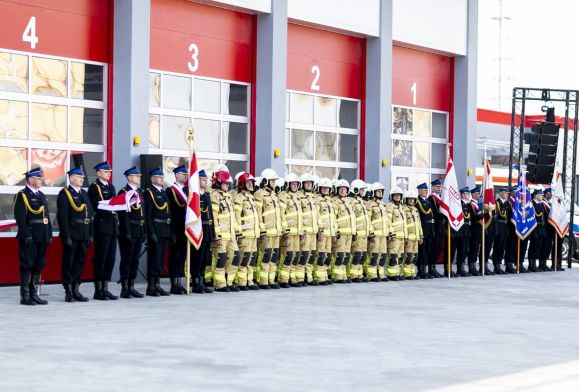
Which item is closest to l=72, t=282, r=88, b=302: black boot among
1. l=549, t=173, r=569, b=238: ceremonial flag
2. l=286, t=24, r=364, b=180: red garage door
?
l=286, t=24, r=364, b=180: red garage door

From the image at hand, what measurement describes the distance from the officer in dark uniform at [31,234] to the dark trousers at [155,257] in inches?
89.8

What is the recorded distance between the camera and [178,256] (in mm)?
19750

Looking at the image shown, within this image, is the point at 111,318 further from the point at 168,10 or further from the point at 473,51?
the point at 473,51

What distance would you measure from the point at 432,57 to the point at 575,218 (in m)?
6.80

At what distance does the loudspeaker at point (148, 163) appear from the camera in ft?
70.9

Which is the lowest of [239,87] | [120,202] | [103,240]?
[103,240]

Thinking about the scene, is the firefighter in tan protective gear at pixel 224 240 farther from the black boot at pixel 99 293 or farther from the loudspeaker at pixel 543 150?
the loudspeaker at pixel 543 150

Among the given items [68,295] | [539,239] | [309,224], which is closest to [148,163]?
[309,224]

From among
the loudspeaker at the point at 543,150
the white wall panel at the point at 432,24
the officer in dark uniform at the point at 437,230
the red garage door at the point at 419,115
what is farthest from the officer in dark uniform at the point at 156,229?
the loudspeaker at the point at 543,150

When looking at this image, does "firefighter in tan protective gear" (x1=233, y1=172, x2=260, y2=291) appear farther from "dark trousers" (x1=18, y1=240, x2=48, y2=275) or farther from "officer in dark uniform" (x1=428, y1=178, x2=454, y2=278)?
"officer in dark uniform" (x1=428, y1=178, x2=454, y2=278)

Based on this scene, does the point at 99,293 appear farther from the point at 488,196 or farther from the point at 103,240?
the point at 488,196

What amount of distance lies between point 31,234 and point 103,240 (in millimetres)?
1526

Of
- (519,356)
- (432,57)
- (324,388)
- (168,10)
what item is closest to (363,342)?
(519,356)

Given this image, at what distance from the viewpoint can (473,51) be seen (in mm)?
32469
